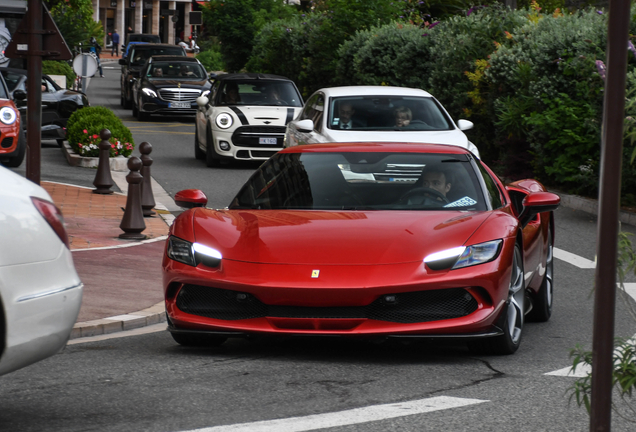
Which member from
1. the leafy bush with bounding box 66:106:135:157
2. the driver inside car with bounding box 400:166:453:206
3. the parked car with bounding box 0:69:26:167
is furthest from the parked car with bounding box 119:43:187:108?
the driver inside car with bounding box 400:166:453:206

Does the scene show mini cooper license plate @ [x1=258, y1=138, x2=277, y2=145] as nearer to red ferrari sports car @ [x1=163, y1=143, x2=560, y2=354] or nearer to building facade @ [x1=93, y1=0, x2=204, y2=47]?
red ferrari sports car @ [x1=163, y1=143, x2=560, y2=354]

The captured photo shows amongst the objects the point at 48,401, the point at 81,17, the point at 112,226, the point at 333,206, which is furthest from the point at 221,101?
the point at 81,17

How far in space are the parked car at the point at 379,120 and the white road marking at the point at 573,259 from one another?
2237 millimetres

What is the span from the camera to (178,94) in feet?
90.1

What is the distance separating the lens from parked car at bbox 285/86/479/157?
1298cm

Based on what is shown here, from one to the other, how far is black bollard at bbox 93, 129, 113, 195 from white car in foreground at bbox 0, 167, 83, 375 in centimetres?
1019

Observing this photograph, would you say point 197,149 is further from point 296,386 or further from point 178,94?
point 296,386

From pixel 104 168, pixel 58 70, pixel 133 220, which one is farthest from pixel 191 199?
pixel 58 70

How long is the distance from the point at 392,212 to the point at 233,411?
7.05 feet

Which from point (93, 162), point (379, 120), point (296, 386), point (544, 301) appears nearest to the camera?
point (296, 386)

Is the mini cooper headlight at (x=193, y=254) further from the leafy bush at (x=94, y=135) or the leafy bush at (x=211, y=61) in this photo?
the leafy bush at (x=211, y=61)

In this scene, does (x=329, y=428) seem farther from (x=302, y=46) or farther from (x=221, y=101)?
(x=302, y=46)

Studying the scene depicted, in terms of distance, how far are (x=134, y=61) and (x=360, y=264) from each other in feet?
95.5

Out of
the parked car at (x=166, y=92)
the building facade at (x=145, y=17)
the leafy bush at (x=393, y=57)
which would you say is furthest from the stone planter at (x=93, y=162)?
the building facade at (x=145, y=17)
